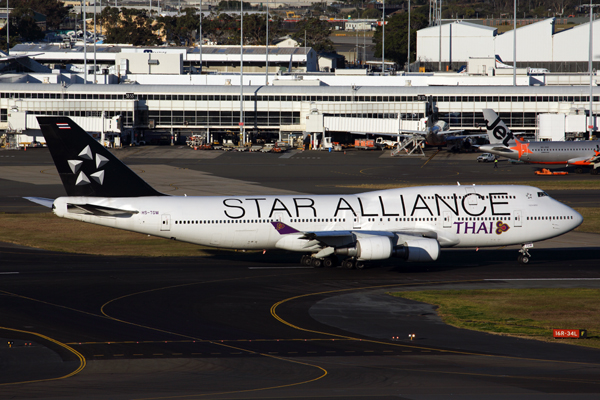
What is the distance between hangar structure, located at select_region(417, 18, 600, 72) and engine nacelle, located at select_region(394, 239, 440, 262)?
6052 inches

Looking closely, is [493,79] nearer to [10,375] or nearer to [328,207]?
[328,207]

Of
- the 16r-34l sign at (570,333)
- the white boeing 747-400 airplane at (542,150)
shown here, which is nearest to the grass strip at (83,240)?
the 16r-34l sign at (570,333)

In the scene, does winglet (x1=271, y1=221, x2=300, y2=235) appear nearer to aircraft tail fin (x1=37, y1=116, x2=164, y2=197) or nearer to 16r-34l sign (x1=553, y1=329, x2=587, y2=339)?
aircraft tail fin (x1=37, y1=116, x2=164, y2=197)

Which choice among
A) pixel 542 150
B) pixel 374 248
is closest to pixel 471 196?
pixel 374 248

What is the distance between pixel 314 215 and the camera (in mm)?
44000

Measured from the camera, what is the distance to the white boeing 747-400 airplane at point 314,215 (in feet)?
138

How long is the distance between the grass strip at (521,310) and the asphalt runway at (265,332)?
3.66 feet

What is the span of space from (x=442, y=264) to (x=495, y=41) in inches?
6046

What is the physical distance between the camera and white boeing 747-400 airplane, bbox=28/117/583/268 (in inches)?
1660

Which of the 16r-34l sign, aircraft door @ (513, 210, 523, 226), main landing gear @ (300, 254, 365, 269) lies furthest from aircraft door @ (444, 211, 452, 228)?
the 16r-34l sign

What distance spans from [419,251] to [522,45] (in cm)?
15492

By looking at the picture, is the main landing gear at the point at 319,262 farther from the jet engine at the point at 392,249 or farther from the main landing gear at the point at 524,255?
the main landing gear at the point at 524,255

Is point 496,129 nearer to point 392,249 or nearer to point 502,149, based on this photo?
point 502,149

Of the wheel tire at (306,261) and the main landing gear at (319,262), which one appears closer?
the main landing gear at (319,262)
